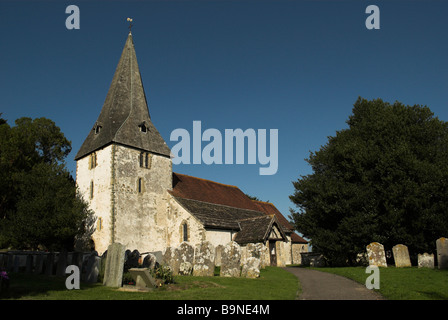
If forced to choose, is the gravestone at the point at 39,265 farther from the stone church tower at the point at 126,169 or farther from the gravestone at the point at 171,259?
the stone church tower at the point at 126,169

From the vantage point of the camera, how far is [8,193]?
3095 centimetres

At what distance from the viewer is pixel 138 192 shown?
27.7 m

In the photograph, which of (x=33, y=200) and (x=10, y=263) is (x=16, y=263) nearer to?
(x=10, y=263)

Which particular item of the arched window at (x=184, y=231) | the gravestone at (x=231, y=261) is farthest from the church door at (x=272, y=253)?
the gravestone at (x=231, y=261)

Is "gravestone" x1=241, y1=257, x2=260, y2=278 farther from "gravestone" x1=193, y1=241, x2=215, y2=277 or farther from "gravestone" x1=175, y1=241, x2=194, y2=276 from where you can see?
"gravestone" x1=175, y1=241, x2=194, y2=276

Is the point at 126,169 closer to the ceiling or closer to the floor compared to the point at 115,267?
closer to the ceiling

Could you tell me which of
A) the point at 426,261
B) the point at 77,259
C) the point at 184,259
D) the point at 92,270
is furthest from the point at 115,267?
the point at 426,261

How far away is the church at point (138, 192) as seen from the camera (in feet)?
86.3

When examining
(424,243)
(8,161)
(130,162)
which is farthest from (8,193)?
(424,243)

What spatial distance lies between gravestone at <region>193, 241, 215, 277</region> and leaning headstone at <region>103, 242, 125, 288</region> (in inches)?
241

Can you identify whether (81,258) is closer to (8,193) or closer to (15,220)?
(15,220)

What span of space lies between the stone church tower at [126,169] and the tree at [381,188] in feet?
40.3

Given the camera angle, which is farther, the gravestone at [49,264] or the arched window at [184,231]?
the arched window at [184,231]

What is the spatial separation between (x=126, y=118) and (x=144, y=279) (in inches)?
791
